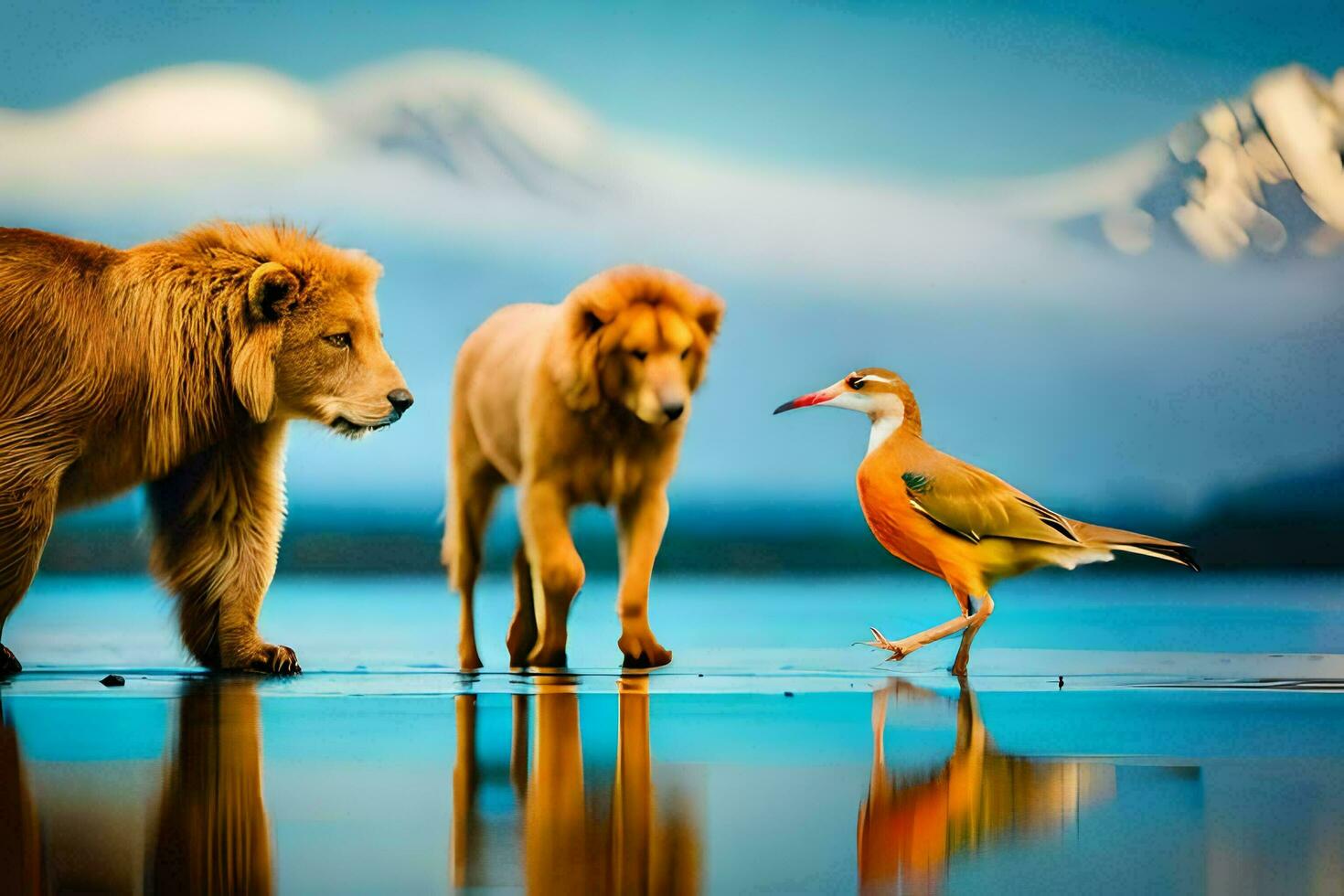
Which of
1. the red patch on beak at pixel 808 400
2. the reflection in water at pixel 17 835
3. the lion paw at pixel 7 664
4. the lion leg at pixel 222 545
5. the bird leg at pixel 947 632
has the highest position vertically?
the red patch on beak at pixel 808 400

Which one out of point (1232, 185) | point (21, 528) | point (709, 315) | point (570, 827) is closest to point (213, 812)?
point (570, 827)

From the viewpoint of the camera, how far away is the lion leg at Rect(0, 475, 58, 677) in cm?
280

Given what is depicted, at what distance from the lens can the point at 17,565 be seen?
9.30 feet

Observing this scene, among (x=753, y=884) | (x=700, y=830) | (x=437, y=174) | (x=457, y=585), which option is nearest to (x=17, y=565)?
(x=457, y=585)

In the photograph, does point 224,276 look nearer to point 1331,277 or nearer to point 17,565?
point 17,565

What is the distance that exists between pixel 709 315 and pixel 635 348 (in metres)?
0.19

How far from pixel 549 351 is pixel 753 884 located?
5.48ft

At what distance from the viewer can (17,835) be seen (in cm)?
171

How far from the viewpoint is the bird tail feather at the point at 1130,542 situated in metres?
3.25

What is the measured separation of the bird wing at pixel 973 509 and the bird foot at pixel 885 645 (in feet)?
0.91

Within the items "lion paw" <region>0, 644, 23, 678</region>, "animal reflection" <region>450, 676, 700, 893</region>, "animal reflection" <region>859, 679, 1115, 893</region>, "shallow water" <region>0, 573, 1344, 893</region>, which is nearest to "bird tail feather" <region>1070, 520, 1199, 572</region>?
"shallow water" <region>0, 573, 1344, 893</region>

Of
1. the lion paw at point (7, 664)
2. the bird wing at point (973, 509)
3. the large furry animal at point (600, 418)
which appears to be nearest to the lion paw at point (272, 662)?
the large furry animal at point (600, 418)

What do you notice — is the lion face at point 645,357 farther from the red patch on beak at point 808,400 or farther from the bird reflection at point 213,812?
the bird reflection at point 213,812

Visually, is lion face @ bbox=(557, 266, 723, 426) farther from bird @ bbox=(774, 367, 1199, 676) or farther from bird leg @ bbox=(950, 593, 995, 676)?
bird leg @ bbox=(950, 593, 995, 676)
